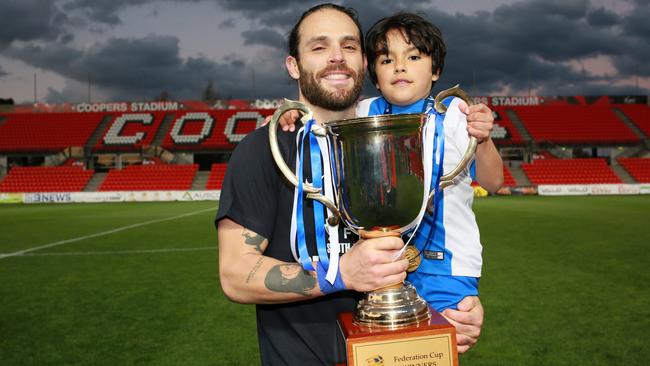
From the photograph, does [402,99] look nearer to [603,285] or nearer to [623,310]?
[623,310]

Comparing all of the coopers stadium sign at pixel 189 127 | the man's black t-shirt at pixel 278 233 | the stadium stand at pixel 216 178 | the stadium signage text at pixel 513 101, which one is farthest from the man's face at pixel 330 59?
the stadium signage text at pixel 513 101

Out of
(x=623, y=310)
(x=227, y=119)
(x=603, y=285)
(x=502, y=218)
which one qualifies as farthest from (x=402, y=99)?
(x=227, y=119)

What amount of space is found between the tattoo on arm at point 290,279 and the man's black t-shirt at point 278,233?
16cm

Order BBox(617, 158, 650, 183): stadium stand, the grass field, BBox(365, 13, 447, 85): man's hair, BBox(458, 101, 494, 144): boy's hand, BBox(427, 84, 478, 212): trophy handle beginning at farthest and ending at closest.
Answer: BBox(617, 158, 650, 183): stadium stand < the grass field < BBox(365, 13, 447, 85): man's hair < BBox(458, 101, 494, 144): boy's hand < BBox(427, 84, 478, 212): trophy handle

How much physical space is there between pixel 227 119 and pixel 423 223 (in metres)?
35.7

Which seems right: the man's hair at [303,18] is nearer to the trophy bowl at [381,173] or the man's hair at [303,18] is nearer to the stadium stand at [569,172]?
the trophy bowl at [381,173]

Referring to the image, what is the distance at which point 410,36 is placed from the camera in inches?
86.2

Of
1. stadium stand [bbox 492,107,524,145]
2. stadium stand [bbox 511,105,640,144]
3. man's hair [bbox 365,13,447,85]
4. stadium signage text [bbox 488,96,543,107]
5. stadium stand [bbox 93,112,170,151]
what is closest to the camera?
man's hair [bbox 365,13,447,85]

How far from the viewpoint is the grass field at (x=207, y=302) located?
161 inches

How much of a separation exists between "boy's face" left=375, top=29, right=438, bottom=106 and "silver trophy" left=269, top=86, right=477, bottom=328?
0.79 meters

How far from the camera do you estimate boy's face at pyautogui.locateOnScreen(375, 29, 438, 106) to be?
2.20m

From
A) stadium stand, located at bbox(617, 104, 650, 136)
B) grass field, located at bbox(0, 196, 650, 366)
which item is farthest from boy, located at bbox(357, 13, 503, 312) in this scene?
stadium stand, located at bbox(617, 104, 650, 136)

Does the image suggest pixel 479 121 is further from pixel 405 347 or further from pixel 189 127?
pixel 189 127

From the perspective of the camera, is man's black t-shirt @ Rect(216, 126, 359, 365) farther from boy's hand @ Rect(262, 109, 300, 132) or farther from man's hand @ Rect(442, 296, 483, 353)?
man's hand @ Rect(442, 296, 483, 353)
